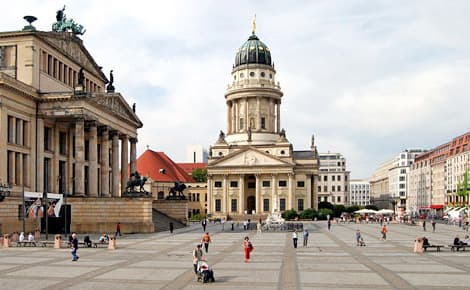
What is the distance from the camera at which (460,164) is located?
13400 cm

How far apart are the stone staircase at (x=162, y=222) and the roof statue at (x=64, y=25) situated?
83.9 feet

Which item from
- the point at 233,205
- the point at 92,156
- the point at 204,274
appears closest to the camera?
the point at 204,274

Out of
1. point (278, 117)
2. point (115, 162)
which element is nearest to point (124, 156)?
point (115, 162)

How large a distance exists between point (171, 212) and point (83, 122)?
2316 centimetres

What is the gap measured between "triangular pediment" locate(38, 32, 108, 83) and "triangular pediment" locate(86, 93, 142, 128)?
301 inches

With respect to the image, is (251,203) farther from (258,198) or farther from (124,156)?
(124,156)

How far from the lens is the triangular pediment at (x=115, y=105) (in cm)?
6669

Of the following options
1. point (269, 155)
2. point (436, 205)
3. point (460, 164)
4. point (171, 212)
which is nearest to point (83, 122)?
point (171, 212)

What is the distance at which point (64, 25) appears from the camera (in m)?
74.4

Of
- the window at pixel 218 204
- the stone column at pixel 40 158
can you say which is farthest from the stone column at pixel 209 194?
the stone column at pixel 40 158

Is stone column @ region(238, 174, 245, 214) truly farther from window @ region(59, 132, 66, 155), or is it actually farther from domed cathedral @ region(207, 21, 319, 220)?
window @ region(59, 132, 66, 155)

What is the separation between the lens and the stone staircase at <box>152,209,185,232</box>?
69.7 metres

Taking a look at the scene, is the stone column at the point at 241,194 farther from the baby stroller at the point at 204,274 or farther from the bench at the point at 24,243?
the baby stroller at the point at 204,274

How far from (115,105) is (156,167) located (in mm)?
74203
